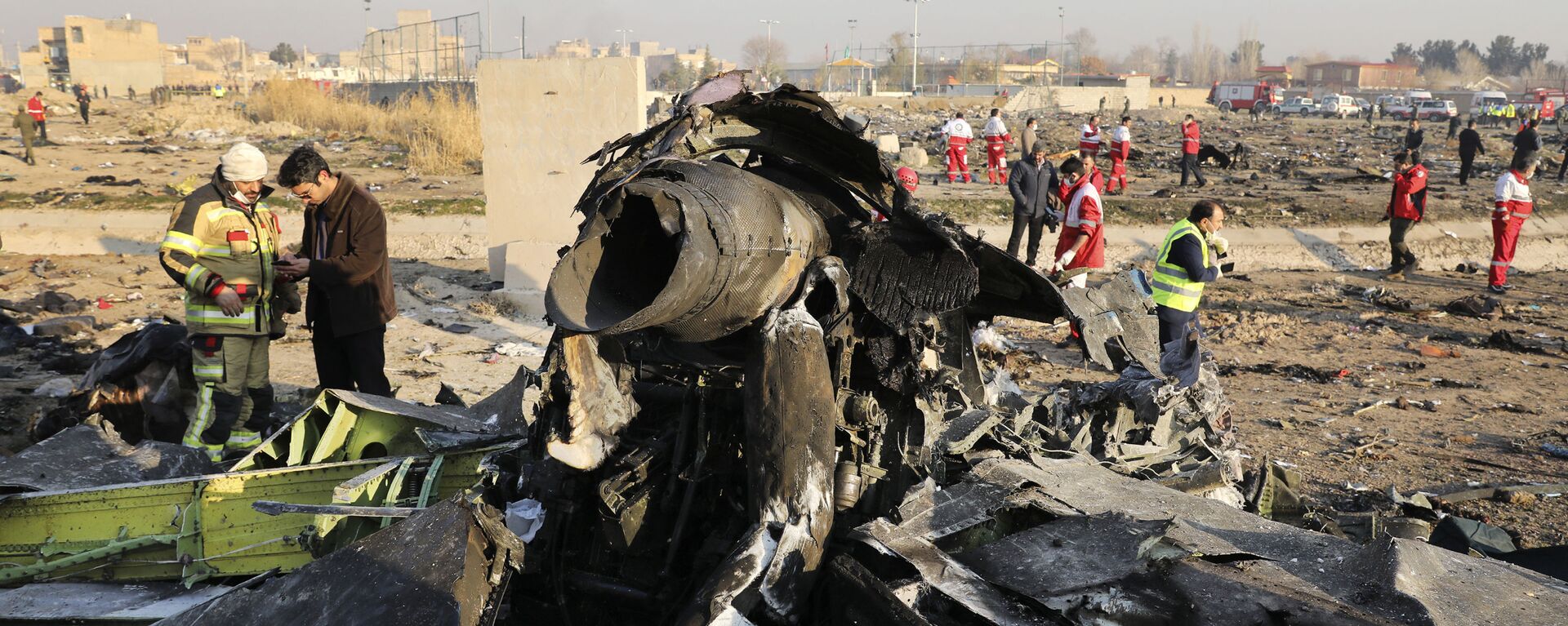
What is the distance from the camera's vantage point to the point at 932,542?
2973 millimetres

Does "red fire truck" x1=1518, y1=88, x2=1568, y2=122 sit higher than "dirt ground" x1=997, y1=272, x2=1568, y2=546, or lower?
higher

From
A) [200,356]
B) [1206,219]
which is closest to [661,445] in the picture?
[200,356]

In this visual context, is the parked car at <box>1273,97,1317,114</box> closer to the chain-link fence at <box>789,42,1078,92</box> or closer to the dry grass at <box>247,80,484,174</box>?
the chain-link fence at <box>789,42,1078,92</box>

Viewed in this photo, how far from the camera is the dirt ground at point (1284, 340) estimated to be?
6.23 m

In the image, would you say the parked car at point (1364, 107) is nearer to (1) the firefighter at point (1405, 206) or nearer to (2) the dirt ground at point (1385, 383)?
(1) the firefighter at point (1405, 206)

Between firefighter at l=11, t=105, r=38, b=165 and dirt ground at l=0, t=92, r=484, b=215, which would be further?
firefighter at l=11, t=105, r=38, b=165

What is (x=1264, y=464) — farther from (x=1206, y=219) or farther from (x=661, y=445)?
(x=661, y=445)

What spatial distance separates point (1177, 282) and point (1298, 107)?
42406 mm

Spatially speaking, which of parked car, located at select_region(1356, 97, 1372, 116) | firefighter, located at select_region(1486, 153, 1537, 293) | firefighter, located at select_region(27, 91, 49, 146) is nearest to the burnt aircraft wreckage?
firefighter, located at select_region(1486, 153, 1537, 293)

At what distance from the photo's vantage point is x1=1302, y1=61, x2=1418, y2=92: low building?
8088cm

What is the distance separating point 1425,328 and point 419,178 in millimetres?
13318

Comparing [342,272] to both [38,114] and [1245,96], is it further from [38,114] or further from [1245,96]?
[1245,96]

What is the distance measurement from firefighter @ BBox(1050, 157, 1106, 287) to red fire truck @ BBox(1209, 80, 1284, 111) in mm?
40411

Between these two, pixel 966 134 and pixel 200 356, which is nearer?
pixel 200 356
